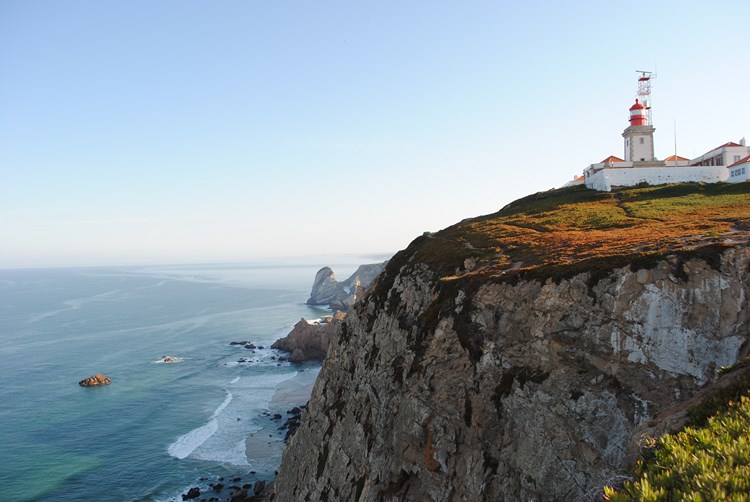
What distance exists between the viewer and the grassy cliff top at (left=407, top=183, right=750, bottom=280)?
76.0ft

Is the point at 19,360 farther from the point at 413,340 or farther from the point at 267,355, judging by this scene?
the point at 413,340

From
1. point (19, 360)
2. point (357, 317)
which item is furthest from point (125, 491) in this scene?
point (19, 360)

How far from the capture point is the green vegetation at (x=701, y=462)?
8.01 metres

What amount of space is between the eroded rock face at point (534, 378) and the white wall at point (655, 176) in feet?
105

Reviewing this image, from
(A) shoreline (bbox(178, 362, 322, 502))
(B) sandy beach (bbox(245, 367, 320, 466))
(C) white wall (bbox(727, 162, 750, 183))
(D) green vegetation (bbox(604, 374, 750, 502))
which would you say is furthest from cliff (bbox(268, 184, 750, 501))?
(B) sandy beach (bbox(245, 367, 320, 466))

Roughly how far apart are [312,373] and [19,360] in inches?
2228

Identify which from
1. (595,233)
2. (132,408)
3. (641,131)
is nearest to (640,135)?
(641,131)

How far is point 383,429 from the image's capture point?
90.9ft

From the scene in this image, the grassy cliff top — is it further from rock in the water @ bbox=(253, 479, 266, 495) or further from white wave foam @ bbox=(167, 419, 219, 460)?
white wave foam @ bbox=(167, 419, 219, 460)

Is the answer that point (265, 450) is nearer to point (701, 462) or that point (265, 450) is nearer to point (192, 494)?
point (192, 494)

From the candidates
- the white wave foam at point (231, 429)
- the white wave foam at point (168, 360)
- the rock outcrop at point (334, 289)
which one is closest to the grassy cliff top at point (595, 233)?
the white wave foam at point (231, 429)

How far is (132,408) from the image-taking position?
63906mm

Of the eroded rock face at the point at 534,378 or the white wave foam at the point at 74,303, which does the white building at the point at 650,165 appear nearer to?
the eroded rock face at the point at 534,378

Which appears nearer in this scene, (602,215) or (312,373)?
(602,215)
